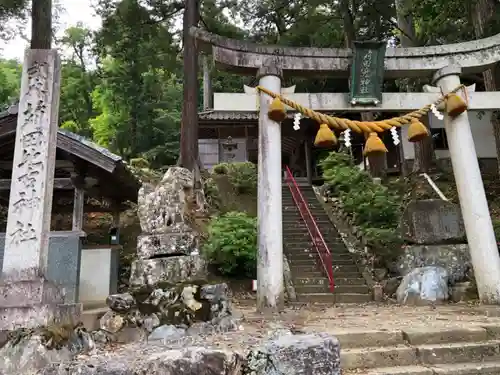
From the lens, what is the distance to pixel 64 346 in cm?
434

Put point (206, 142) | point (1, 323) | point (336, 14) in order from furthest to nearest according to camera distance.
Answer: point (206, 142)
point (336, 14)
point (1, 323)

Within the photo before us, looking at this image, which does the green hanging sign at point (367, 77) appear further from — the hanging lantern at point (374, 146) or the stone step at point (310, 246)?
the stone step at point (310, 246)

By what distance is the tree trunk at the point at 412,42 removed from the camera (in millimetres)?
15134

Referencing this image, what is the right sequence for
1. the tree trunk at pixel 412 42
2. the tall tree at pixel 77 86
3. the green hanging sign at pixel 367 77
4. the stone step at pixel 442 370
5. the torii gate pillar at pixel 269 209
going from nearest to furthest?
the stone step at pixel 442 370 < the torii gate pillar at pixel 269 209 < the green hanging sign at pixel 367 77 < the tree trunk at pixel 412 42 < the tall tree at pixel 77 86

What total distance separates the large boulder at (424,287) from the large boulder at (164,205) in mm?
5396

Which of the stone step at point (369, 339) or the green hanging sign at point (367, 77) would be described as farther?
the green hanging sign at point (367, 77)

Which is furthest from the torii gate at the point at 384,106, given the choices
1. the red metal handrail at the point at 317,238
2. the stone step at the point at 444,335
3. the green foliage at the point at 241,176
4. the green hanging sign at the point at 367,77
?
the green foliage at the point at 241,176

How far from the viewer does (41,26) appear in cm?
1125

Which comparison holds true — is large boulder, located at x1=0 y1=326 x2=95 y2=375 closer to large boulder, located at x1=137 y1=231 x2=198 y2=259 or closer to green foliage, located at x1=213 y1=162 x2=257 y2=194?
large boulder, located at x1=137 y1=231 x2=198 y2=259

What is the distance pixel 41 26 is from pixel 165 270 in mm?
9107

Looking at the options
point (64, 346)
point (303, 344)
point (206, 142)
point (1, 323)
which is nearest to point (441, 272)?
point (303, 344)

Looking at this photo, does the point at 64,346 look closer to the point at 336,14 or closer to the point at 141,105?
the point at 336,14

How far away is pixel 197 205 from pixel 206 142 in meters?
10.5

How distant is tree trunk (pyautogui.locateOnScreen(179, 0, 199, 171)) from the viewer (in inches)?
516
